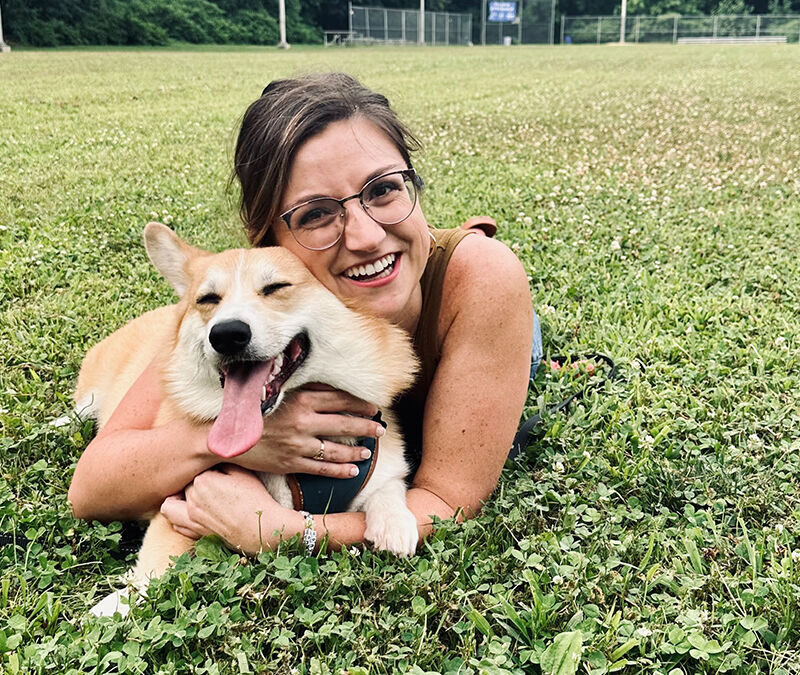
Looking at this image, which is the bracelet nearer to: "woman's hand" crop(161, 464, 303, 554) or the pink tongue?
"woman's hand" crop(161, 464, 303, 554)

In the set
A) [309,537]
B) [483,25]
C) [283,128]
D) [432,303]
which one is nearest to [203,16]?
[483,25]

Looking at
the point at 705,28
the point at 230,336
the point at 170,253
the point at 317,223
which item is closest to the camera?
the point at 230,336

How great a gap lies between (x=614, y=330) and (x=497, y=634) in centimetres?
224

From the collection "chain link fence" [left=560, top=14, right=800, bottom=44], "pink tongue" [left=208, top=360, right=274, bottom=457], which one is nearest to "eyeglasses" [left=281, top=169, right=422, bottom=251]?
"pink tongue" [left=208, top=360, right=274, bottom=457]

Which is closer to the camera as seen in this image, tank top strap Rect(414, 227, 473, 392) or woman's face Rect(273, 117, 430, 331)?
woman's face Rect(273, 117, 430, 331)

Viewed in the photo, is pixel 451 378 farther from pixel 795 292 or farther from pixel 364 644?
pixel 795 292

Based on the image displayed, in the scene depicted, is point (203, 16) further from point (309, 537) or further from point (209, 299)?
point (309, 537)

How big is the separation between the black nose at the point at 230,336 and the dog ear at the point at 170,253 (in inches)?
26.6

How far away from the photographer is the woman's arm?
84.2 inches

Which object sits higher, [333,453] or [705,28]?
[705,28]

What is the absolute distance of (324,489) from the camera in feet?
7.39

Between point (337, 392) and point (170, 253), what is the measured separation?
84 centimetres

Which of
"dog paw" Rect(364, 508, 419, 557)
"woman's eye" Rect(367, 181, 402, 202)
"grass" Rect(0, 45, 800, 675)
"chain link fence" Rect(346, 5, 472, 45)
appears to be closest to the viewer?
"grass" Rect(0, 45, 800, 675)

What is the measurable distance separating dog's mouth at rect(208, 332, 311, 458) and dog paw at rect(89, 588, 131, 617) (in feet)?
1.56
